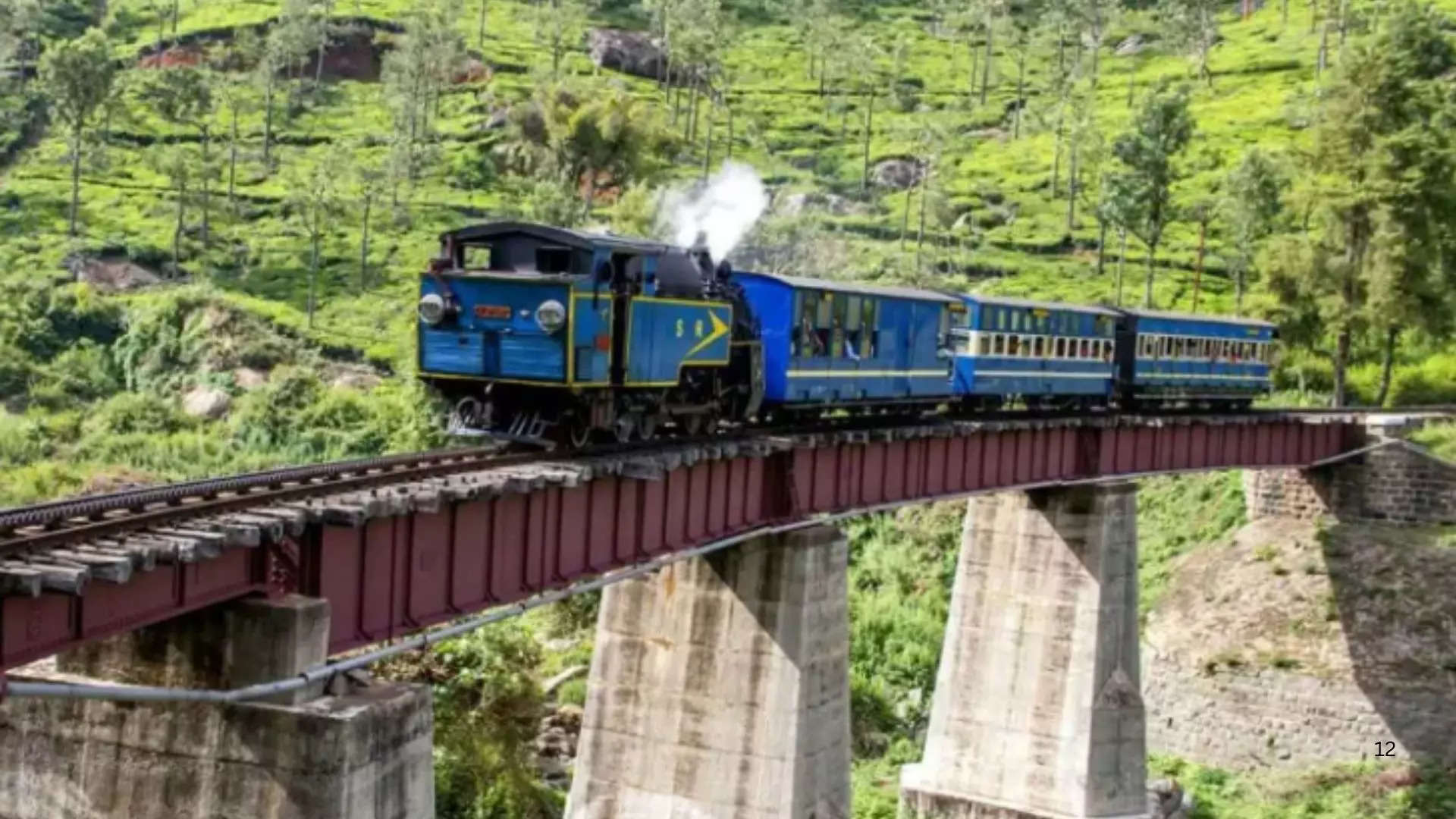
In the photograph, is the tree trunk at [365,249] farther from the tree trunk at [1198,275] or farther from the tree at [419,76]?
the tree trunk at [1198,275]

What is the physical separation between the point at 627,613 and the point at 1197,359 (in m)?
23.6

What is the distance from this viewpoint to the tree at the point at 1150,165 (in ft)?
231

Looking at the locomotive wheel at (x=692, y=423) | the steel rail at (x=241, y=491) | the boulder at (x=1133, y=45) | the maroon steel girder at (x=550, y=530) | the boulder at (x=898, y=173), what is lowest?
the maroon steel girder at (x=550, y=530)

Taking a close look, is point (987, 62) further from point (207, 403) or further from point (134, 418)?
point (134, 418)

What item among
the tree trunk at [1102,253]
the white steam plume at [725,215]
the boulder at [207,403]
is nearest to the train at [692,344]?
the white steam plume at [725,215]

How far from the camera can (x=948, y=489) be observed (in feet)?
107

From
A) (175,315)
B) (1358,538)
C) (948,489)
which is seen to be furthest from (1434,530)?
(175,315)

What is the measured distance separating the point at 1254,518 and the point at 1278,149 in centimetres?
4632

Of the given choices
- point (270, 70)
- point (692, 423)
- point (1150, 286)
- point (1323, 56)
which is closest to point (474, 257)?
point (692, 423)

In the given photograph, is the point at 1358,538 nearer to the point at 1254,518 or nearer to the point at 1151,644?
the point at 1254,518

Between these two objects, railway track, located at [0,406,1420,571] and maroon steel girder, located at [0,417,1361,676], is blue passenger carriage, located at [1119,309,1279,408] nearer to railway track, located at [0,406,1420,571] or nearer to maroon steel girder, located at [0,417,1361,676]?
maroon steel girder, located at [0,417,1361,676]

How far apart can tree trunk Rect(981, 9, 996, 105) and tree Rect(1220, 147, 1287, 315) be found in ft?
160

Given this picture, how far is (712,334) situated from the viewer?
83.7 feet

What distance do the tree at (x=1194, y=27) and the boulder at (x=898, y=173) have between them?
3114 centimetres
